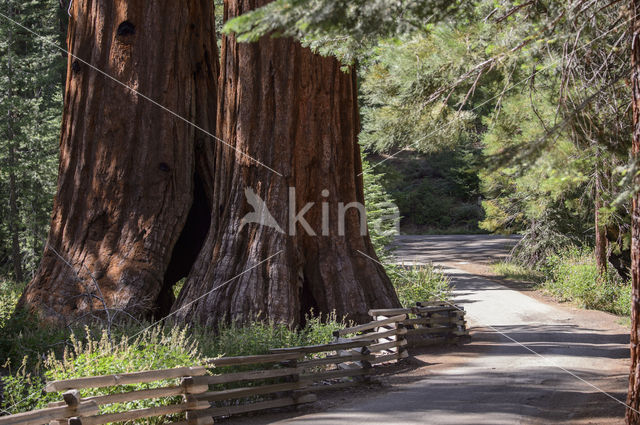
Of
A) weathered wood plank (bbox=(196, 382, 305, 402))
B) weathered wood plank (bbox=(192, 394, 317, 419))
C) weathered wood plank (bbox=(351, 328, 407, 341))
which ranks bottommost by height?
weathered wood plank (bbox=(192, 394, 317, 419))

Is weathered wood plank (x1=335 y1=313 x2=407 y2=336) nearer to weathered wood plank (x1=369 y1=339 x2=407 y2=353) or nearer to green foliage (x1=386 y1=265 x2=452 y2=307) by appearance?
weathered wood plank (x1=369 y1=339 x2=407 y2=353)

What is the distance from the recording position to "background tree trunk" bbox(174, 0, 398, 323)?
11.2 metres

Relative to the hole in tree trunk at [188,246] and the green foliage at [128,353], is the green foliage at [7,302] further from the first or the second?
the hole in tree trunk at [188,246]

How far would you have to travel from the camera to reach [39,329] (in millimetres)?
10219

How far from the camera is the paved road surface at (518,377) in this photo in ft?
A: 25.0

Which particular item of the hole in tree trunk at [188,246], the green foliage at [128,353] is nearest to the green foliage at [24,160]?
the hole in tree trunk at [188,246]

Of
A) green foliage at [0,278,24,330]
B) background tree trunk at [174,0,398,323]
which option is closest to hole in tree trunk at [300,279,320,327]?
background tree trunk at [174,0,398,323]

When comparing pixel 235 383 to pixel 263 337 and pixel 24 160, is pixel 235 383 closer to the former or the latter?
pixel 263 337

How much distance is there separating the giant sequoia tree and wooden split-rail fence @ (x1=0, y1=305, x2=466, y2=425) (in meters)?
1.45

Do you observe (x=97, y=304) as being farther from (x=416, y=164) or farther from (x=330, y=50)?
(x=416, y=164)

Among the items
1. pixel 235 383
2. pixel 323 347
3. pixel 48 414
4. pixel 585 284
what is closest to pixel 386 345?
pixel 323 347

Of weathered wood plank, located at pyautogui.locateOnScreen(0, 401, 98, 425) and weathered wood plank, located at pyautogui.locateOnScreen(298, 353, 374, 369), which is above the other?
→ weathered wood plank, located at pyautogui.locateOnScreen(0, 401, 98, 425)

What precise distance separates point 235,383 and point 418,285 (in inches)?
370

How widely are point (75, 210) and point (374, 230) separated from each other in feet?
27.7
